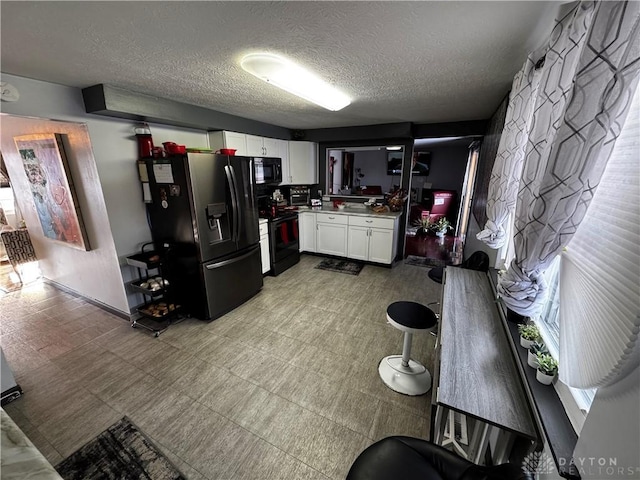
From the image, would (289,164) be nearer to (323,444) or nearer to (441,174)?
(323,444)

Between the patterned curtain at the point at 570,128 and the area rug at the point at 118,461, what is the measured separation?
209cm

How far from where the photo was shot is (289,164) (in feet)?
14.7

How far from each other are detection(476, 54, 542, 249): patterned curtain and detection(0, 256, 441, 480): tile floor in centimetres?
130

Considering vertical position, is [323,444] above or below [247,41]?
below

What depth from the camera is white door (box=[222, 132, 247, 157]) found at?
327cm

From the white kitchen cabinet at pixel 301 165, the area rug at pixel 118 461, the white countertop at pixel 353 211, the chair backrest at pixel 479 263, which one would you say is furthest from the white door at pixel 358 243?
the area rug at pixel 118 461

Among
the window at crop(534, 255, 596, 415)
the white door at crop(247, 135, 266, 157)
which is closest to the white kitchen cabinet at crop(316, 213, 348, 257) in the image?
the white door at crop(247, 135, 266, 157)

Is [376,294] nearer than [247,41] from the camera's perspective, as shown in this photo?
No

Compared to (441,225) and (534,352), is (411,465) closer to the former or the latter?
(534,352)

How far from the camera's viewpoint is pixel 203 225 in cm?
254

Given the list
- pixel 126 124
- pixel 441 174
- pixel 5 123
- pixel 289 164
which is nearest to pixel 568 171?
pixel 126 124

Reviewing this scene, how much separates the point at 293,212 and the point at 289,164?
2.93ft

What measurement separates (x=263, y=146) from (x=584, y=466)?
4146 millimetres

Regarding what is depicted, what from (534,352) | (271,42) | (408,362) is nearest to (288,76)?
(271,42)
